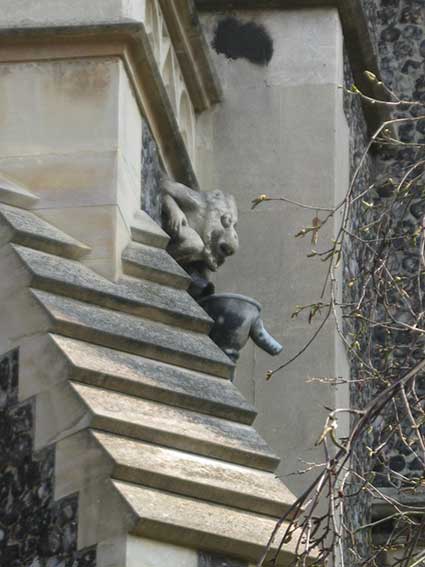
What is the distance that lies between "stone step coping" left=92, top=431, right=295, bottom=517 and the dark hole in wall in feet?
11.7

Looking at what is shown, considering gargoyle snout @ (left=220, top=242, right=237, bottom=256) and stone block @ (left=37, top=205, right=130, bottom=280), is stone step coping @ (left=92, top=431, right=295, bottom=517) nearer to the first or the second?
stone block @ (left=37, top=205, right=130, bottom=280)

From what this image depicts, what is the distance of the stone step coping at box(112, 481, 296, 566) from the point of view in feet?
24.8

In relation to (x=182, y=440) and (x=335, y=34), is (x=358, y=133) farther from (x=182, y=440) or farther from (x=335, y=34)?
(x=182, y=440)

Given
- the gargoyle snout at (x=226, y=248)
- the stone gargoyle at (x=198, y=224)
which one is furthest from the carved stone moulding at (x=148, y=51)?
the gargoyle snout at (x=226, y=248)

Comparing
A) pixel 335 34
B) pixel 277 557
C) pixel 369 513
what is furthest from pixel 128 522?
pixel 369 513

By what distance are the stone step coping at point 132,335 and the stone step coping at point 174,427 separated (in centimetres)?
27

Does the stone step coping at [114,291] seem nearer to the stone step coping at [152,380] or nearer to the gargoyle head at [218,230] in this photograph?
the stone step coping at [152,380]

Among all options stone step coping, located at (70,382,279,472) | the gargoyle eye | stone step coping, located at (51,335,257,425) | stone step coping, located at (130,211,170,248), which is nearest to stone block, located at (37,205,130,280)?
stone step coping, located at (130,211,170,248)

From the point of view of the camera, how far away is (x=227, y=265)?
1115 cm

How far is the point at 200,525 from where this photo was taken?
7.72 meters

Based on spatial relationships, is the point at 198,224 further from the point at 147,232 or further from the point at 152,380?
the point at 152,380

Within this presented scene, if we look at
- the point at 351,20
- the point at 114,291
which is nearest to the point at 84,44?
the point at 114,291

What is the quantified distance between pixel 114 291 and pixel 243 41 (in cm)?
310

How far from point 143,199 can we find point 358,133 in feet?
10.4
